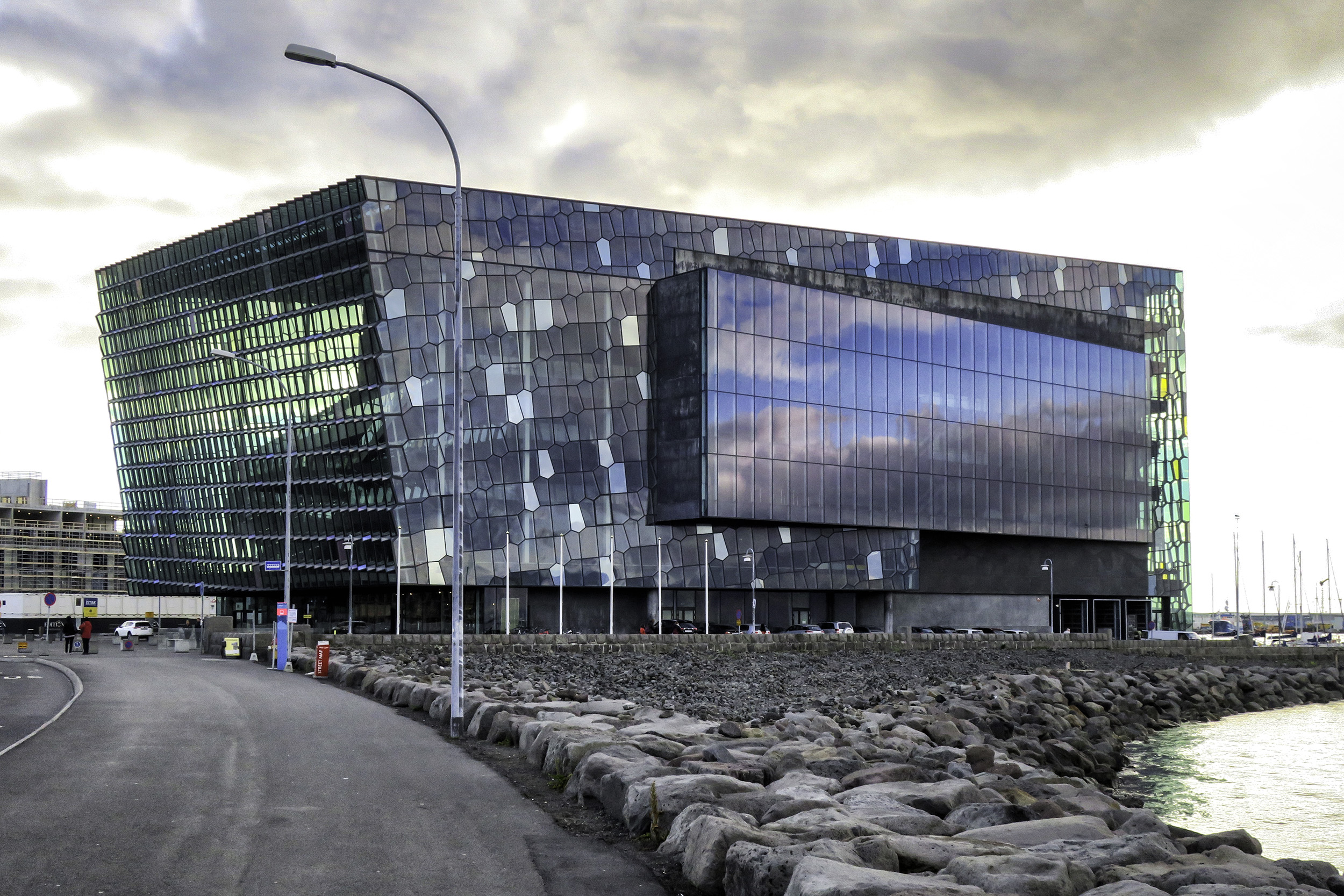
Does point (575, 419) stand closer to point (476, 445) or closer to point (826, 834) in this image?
point (476, 445)

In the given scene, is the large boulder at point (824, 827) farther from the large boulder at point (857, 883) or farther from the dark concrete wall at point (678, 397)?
the dark concrete wall at point (678, 397)

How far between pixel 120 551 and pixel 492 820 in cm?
17753

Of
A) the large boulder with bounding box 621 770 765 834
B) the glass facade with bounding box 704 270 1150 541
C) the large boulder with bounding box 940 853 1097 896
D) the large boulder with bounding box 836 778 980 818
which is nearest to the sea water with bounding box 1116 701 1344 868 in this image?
the large boulder with bounding box 836 778 980 818

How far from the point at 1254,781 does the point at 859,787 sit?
1807cm

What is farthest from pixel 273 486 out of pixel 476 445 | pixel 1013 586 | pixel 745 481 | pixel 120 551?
pixel 120 551

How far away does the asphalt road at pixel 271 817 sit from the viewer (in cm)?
985

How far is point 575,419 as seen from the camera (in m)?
78.2

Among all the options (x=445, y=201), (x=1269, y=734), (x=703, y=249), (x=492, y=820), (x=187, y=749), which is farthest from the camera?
(x=703, y=249)

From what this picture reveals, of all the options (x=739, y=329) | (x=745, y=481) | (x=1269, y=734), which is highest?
(x=739, y=329)

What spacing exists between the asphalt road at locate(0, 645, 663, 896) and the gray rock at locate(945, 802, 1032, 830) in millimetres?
3722

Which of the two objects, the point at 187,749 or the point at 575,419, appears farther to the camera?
the point at 575,419

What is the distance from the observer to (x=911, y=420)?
87688mm

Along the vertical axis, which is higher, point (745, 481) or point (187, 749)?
point (745, 481)

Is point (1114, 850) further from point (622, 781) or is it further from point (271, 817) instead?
point (271, 817)
